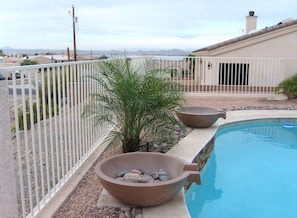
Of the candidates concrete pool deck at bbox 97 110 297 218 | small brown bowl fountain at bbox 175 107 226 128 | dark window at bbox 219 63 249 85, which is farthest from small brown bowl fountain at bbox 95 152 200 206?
dark window at bbox 219 63 249 85

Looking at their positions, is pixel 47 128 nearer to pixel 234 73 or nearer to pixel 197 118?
pixel 197 118

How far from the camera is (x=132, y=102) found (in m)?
4.58

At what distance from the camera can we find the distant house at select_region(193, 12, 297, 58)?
15.0 metres

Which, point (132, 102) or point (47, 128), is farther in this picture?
point (132, 102)

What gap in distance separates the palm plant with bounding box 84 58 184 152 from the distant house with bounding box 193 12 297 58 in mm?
11556

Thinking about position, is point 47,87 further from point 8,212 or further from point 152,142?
point 152,142

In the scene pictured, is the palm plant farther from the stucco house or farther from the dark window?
the dark window

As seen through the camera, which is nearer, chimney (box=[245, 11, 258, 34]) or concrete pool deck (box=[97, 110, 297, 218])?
concrete pool deck (box=[97, 110, 297, 218])

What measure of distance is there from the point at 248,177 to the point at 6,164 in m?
4.34

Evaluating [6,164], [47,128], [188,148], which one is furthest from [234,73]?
[6,164]

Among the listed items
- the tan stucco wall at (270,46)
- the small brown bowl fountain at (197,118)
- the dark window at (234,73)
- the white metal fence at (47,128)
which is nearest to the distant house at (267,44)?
the tan stucco wall at (270,46)

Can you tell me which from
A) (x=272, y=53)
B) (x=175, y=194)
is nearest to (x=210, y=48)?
(x=272, y=53)

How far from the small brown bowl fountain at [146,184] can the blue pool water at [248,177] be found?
82 centimetres

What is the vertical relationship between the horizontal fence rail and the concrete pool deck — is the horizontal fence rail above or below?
above
